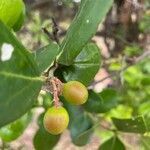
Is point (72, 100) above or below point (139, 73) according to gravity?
above

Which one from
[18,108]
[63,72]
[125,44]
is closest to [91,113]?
[63,72]

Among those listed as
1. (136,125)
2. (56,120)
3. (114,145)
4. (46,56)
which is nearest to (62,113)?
(56,120)

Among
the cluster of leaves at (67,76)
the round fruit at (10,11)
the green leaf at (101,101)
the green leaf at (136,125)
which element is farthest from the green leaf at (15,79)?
the green leaf at (101,101)

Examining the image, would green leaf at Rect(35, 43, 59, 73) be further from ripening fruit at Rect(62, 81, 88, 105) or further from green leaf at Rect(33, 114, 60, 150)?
green leaf at Rect(33, 114, 60, 150)

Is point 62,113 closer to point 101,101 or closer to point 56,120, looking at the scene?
point 56,120

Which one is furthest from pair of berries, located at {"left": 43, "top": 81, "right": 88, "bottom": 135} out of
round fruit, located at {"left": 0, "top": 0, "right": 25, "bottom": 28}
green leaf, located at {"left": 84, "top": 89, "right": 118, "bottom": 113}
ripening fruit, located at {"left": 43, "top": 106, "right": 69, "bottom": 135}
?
green leaf, located at {"left": 84, "top": 89, "right": 118, "bottom": 113}

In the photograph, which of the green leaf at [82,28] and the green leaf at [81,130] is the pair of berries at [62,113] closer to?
the green leaf at [82,28]

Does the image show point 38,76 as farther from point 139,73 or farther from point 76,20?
point 139,73
